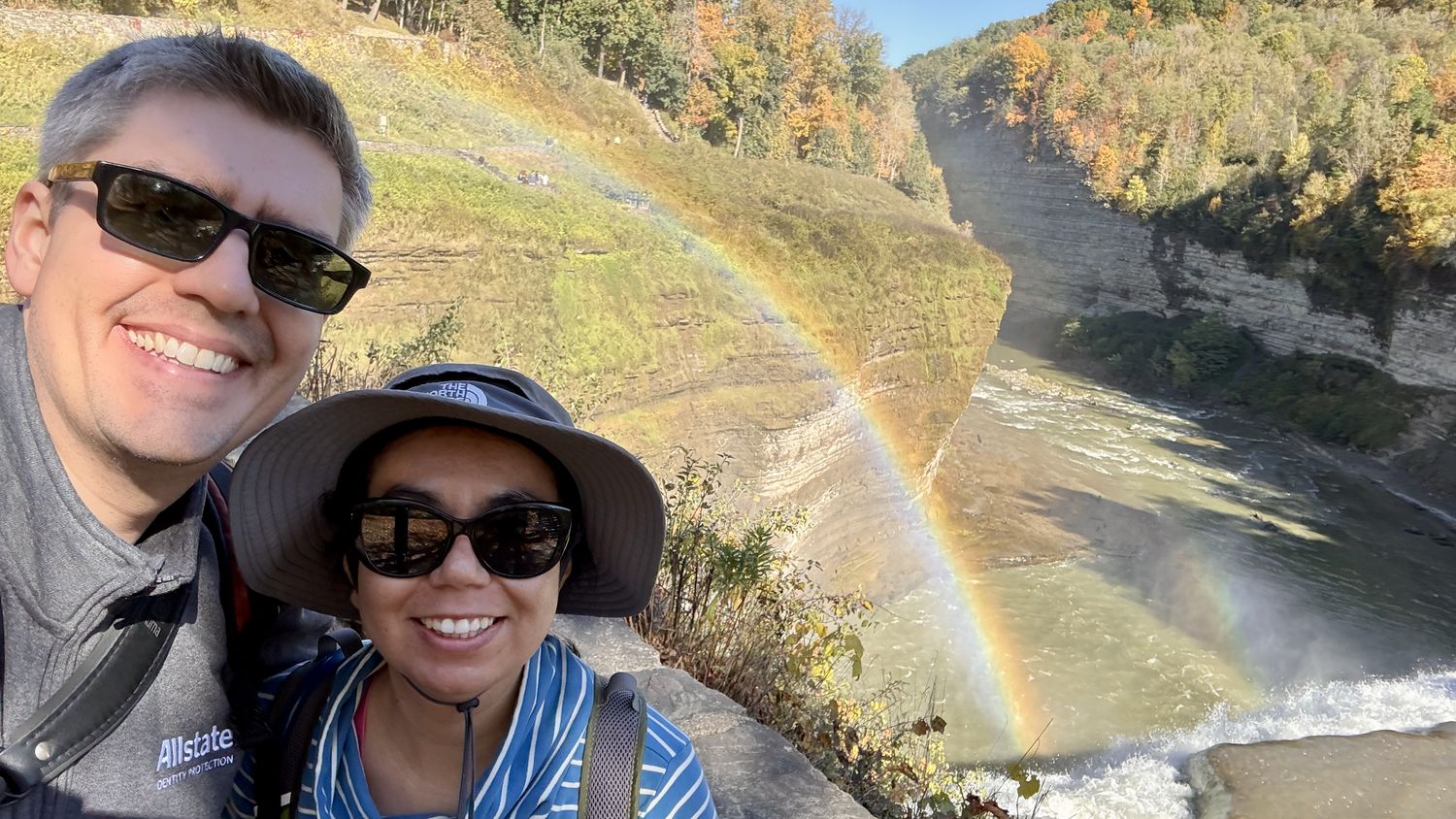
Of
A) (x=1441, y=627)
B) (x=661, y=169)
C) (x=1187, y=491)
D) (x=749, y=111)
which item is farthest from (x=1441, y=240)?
(x=661, y=169)

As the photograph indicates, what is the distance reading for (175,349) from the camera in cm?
112

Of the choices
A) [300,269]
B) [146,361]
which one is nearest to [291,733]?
[146,361]

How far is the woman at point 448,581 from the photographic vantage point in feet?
3.73

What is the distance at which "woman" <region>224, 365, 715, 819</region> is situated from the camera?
1136mm

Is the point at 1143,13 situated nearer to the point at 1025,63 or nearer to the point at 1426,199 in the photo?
the point at 1025,63

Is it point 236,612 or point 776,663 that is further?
point 776,663

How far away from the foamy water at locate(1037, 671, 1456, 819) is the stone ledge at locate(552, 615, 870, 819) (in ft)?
26.0

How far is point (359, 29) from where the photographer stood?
20.0m

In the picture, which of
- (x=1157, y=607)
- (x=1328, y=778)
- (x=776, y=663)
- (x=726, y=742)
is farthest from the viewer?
(x=1157, y=607)

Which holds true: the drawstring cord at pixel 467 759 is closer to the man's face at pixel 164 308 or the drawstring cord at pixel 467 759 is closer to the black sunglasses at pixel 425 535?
the black sunglasses at pixel 425 535

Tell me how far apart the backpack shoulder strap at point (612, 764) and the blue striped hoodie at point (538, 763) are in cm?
1

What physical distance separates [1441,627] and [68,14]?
2931 cm

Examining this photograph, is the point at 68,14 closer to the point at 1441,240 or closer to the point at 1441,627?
the point at 1441,627

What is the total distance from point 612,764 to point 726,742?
2.10 metres
